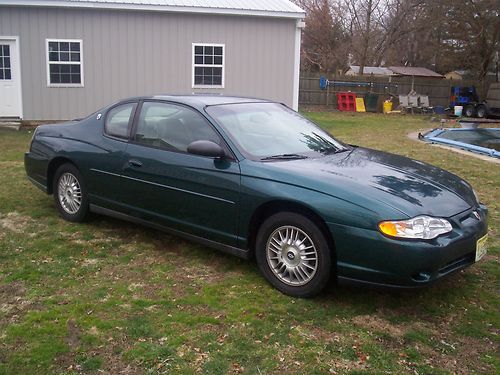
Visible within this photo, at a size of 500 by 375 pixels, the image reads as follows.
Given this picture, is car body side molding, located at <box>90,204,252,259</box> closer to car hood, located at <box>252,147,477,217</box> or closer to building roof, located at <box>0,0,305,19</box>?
car hood, located at <box>252,147,477,217</box>

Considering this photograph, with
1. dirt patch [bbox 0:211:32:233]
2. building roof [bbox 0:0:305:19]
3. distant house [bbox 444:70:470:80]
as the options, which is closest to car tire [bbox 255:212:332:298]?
dirt patch [bbox 0:211:32:233]

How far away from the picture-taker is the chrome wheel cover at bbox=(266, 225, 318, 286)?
3916 mm

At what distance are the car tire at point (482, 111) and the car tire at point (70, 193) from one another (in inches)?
875

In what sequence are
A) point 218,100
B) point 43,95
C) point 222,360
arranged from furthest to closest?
point 43,95 < point 218,100 < point 222,360

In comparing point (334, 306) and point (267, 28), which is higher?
point (267, 28)

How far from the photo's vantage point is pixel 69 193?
19.1 ft

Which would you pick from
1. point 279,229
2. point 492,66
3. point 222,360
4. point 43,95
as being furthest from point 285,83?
point 492,66

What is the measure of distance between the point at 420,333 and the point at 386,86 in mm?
24834

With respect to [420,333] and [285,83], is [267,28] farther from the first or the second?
[420,333]

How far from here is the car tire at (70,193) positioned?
5.63 m

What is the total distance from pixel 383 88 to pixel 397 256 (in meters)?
24.8

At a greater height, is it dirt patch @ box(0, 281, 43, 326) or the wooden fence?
the wooden fence

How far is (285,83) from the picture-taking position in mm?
17312

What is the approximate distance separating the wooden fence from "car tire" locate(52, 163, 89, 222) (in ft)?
68.0
